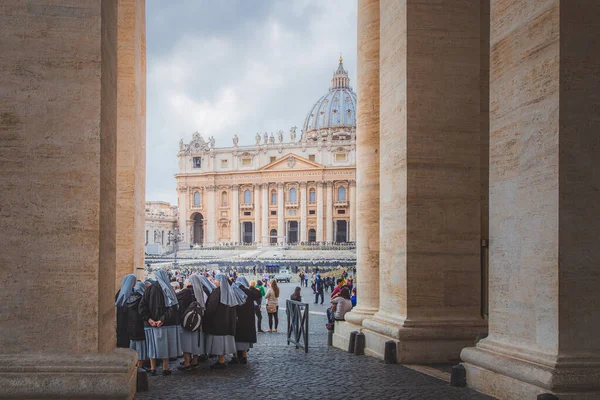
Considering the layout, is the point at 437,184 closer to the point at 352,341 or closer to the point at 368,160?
the point at 368,160

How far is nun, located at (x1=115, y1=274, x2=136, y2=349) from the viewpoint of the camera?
235 inches

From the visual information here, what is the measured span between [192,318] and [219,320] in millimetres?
378

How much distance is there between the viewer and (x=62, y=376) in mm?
3729

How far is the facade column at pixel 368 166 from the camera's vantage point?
324 inches

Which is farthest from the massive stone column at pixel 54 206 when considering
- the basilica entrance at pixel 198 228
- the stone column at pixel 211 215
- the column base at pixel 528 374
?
the basilica entrance at pixel 198 228

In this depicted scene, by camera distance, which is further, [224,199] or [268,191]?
[224,199]

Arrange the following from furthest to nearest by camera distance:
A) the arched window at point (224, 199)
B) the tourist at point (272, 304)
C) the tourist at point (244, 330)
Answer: the arched window at point (224, 199) → the tourist at point (272, 304) → the tourist at point (244, 330)

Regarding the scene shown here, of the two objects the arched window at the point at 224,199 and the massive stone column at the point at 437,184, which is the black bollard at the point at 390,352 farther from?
the arched window at the point at 224,199

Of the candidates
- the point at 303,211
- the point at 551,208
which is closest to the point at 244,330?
the point at 551,208

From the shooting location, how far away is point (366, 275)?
8289 mm

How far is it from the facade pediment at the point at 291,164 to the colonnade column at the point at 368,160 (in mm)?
64931


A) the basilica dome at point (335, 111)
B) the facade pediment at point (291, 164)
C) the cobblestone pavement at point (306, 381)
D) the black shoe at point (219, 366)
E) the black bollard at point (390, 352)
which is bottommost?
the black shoe at point (219, 366)

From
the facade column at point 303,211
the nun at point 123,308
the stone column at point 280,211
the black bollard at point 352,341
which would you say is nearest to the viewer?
the nun at point 123,308
